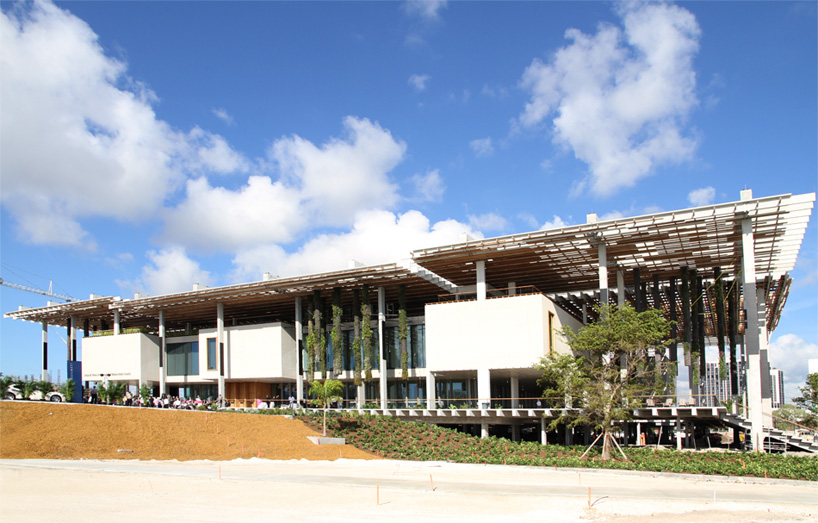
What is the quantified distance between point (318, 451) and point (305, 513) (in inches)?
682

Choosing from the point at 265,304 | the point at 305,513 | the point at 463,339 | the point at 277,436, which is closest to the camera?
the point at 305,513

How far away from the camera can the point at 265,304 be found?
63.9 meters

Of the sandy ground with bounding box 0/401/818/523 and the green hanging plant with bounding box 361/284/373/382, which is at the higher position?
the green hanging plant with bounding box 361/284/373/382

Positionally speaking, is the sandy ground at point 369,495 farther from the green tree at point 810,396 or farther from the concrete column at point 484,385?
the green tree at point 810,396

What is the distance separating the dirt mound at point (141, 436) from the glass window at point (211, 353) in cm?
2214

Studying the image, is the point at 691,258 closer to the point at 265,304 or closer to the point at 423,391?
the point at 423,391

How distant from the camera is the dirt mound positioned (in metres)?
30.9

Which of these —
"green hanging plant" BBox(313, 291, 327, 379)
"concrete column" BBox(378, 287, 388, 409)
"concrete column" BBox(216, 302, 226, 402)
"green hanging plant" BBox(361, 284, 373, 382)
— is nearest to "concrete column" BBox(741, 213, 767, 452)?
"concrete column" BBox(378, 287, 388, 409)

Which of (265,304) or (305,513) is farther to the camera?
(265,304)

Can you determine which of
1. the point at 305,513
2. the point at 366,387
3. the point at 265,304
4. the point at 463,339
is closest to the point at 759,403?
the point at 463,339

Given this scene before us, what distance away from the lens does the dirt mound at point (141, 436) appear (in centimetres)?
3089

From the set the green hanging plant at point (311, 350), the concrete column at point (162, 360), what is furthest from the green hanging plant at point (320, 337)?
the concrete column at point (162, 360)

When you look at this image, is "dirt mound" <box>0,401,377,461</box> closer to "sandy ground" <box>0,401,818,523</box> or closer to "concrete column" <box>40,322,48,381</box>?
"sandy ground" <box>0,401,818,523</box>

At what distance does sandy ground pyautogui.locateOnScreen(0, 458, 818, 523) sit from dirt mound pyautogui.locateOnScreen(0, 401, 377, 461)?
227 cm
